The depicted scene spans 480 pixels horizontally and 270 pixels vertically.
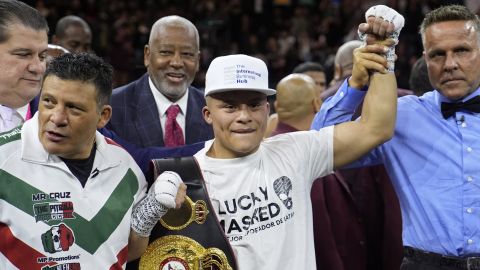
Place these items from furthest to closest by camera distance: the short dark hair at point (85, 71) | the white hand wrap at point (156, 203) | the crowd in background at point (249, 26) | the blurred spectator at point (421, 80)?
the crowd in background at point (249, 26)
the blurred spectator at point (421, 80)
the short dark hair at point (85, 71)
the white hand wrap at point (156, 203)

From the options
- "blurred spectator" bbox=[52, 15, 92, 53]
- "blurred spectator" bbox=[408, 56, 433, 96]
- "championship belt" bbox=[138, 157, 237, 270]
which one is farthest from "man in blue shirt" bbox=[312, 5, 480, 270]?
"blurred spectator" bbox=[52, 15, 92, 53]

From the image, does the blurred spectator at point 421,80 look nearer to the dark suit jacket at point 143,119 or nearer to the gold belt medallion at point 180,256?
the dark suit jacket at point 143,119

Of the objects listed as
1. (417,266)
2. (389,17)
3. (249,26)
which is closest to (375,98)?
(389,17)

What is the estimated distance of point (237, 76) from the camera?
246 cm

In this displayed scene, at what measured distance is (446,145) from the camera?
2674mm

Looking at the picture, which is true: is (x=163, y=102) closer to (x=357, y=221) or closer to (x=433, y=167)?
(x=357, y=221)

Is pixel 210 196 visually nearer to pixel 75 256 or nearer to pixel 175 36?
pixel 75 256

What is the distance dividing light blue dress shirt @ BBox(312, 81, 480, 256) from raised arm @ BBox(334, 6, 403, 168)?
12 cm

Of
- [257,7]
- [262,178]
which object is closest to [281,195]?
[262,178]

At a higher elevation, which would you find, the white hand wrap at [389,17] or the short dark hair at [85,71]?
the white hand wrap at [389,17]

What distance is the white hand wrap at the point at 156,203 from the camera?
2.22 metres

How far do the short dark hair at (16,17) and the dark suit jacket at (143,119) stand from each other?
0.79 m

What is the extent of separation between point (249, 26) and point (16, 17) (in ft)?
34.0

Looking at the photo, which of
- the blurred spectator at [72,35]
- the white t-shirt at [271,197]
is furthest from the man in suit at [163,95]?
the blurred spectator at [72,35]
